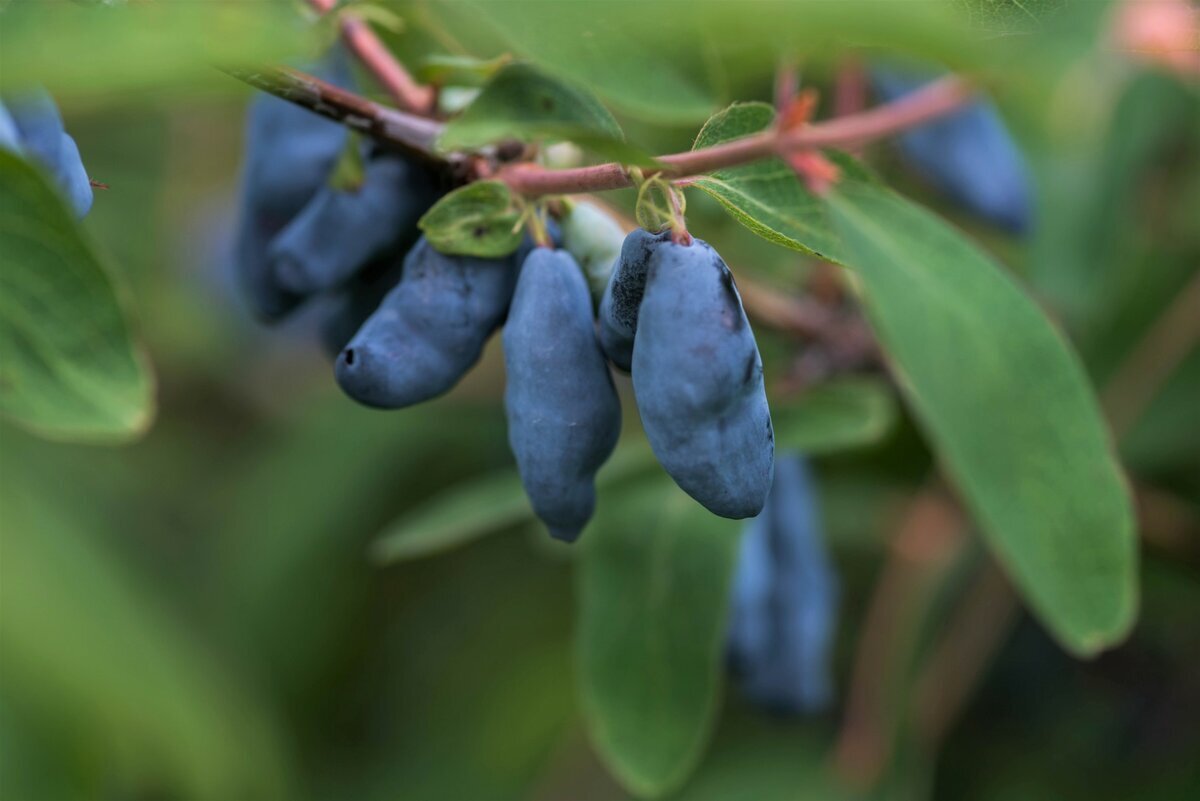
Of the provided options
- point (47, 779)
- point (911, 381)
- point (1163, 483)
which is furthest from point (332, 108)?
point (1163, 483)

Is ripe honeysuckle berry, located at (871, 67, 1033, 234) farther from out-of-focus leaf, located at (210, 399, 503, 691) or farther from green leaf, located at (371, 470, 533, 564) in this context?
out-of-focus leaf, located at (210, 399, 503, 691)

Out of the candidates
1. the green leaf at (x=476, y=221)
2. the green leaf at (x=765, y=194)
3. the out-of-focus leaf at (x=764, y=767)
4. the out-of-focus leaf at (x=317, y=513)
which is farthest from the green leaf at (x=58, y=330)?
the out-of-focus leaf at (x=317, y=513)

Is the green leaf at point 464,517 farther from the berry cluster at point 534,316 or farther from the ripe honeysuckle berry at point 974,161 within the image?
the ripe honeysuckle berry at point 974,161

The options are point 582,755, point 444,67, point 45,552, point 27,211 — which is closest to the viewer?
point 27,211

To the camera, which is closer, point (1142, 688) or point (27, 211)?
point (27, 211)

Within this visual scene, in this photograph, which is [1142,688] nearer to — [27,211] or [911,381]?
[911,381]

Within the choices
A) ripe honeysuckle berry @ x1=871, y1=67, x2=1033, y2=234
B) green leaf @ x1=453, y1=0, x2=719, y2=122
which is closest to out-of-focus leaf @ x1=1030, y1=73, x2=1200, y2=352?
ripe honeysuckle berry @ x1=871, y1=67, x2=1033, y2=234

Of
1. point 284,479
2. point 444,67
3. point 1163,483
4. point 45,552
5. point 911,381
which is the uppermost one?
point 444,67
